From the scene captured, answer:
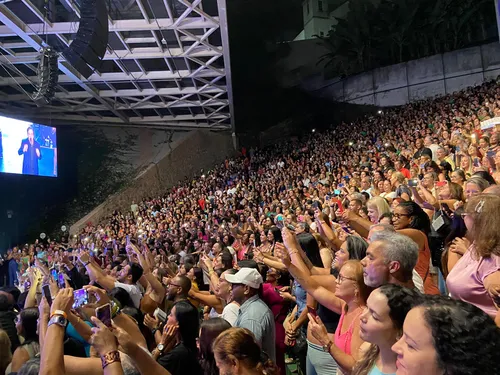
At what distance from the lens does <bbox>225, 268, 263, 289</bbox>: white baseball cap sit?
311 cm

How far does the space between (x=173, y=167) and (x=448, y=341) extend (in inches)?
945

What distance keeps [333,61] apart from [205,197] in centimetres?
1241

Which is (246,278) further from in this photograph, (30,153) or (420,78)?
(420,78)

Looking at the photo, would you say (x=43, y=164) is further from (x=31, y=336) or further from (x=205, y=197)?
(x=31, y=336)

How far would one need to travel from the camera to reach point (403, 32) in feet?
72.8

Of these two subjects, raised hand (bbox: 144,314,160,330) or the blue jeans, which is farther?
raised hand (bbox: 144,314,160,330)

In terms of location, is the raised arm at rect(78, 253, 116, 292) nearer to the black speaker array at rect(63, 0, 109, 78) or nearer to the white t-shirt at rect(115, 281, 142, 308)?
the white t-shirt at rect(115, 281, 142, 308)

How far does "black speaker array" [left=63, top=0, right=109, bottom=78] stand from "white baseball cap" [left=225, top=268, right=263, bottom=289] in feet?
21.8

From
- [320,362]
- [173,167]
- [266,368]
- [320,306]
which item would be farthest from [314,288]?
[173,167]

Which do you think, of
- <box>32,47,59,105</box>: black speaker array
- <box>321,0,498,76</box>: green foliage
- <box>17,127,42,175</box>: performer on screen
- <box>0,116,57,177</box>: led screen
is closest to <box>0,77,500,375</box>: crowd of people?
<box>32,47,59,105</box>: black speaker array

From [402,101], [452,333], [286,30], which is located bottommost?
[452,333]

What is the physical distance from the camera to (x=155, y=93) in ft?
61.7

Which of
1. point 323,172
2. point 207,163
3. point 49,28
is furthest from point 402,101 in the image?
point 49,28

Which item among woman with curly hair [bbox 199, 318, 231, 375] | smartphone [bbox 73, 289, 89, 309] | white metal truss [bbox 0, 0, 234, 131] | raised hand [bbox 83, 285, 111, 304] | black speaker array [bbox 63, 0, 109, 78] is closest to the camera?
woman with curly hair [bbox 199, 318, 231, 375]
